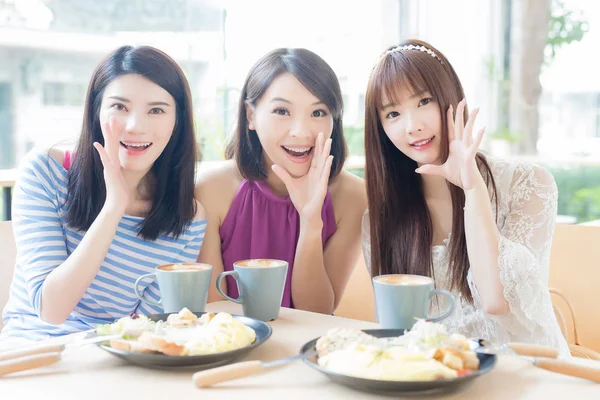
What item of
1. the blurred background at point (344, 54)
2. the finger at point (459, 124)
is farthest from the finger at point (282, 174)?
the blurred background at point (344, 54)

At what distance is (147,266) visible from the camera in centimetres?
172

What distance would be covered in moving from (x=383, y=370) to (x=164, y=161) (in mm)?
1104

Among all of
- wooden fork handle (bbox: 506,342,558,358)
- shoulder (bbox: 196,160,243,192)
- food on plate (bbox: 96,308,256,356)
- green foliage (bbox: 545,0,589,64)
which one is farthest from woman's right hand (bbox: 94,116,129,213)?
green foliage (bbox: 545,0,589,64)

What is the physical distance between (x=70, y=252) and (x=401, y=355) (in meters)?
1.10

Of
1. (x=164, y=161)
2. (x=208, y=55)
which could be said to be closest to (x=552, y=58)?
(x=208, y=55)

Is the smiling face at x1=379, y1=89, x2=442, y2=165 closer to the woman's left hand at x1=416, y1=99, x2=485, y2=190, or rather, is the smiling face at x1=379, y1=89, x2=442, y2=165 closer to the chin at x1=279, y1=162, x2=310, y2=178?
the woman's left hand at x1=416, y1=99, x2=485, y2=190

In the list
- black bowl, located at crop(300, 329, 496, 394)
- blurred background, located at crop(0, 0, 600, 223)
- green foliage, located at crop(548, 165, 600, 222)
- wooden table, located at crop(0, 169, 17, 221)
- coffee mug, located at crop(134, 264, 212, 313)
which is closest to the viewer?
Result: black bowl, located at crop(300, 329, 496, 394)

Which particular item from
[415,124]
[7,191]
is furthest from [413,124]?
Result: [7,191]

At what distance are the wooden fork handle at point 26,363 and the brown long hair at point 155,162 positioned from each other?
Result: 2.45 ft

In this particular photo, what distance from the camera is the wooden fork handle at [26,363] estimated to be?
95 cm

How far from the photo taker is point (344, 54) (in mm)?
4801

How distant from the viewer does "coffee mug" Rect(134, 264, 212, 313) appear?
1.24m

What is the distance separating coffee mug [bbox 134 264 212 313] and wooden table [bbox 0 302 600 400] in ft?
0.74

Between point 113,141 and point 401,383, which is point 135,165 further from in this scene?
point 401,383
